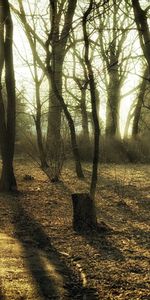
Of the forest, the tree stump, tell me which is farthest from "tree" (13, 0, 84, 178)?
the tree stump

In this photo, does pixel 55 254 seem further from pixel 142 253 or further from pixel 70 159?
pixel 70 159

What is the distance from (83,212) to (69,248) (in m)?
1.07

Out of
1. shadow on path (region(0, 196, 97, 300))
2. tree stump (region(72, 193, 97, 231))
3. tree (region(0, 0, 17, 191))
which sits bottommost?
shadow on path (region(0, 196, 97, 300))

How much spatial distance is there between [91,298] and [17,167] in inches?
493

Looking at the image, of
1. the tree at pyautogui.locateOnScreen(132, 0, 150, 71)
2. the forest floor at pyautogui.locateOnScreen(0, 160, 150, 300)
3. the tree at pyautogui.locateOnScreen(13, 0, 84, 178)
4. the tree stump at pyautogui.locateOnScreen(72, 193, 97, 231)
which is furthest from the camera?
the tree at pyautogui.locateOnScreen(13, 0, 84, 178)

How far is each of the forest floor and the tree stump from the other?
7.6 inches

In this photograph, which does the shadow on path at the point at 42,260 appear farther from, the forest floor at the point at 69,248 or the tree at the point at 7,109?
the tree at the point at 7,109

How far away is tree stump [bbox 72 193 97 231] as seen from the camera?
8.70m

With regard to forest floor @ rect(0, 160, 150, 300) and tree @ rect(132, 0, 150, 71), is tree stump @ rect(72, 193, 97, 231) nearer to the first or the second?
forest floor @ rect(0, 160, 150, 300)

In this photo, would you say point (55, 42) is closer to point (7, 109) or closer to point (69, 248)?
point (7, 109)

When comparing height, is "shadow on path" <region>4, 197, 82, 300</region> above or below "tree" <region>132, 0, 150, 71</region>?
below

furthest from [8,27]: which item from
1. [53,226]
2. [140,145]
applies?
[140,145]

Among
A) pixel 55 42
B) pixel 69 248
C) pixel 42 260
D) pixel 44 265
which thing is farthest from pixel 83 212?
pixel 55 42

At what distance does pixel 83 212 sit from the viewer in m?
8.71
